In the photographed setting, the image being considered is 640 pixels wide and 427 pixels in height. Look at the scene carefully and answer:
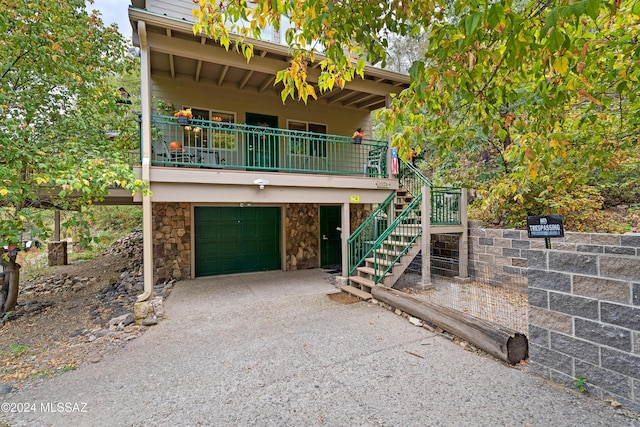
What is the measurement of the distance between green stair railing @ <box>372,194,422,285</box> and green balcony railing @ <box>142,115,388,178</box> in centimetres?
141

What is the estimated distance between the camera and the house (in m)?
5.66

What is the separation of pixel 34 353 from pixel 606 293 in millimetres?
Result: 6430

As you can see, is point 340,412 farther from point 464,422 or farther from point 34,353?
point 34,353

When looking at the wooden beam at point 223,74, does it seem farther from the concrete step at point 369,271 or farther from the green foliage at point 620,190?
the green foliage at point 620,190

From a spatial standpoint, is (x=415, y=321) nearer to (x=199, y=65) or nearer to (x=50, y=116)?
(x=199, y=65)

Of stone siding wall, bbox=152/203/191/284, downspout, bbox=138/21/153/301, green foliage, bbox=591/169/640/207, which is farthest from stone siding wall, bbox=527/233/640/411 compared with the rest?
green foliage, bbox=591/169/640/207

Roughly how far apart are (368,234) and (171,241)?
16.1 feet

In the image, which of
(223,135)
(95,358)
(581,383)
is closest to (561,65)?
(581,383)

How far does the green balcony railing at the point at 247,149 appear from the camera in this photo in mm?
6291

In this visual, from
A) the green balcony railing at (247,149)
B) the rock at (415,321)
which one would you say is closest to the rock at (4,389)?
the green balcony railing at (247,149)

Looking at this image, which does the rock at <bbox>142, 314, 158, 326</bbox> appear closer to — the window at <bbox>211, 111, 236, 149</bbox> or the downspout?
the downspout

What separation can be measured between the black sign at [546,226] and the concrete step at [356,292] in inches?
127

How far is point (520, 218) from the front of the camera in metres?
7.41

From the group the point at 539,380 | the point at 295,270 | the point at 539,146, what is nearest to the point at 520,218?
the point at 539,146
